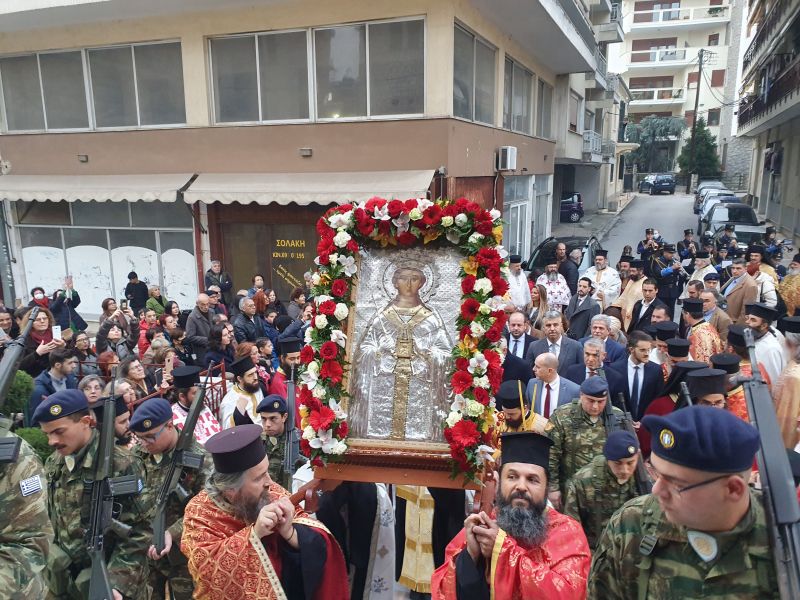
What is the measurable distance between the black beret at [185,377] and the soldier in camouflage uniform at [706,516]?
4.61 m

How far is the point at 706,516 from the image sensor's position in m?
2.18

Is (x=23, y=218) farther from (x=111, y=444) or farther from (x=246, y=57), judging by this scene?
(x=111, y=444)

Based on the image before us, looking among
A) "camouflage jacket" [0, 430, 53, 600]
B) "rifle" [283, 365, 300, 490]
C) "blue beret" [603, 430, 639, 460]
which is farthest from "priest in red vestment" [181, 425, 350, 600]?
"blue beret" [603, 430, 639, 460]

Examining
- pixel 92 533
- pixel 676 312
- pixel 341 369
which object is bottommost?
pixel 676 312

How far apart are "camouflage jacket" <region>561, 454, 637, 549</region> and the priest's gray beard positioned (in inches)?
42.5

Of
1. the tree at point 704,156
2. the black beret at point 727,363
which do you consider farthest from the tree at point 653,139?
the black beret at point 727,363

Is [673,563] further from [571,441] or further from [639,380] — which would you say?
[639,380]

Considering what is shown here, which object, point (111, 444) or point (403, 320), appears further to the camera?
point (403, 320)

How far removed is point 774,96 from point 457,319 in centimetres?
2889

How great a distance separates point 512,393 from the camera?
525cm

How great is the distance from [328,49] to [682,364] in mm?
10954

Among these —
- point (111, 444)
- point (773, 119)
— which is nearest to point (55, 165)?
point (111, 444)

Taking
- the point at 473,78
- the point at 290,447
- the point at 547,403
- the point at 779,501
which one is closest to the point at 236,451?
the point at 290,447

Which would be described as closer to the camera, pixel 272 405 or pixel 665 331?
pixel 272 405
